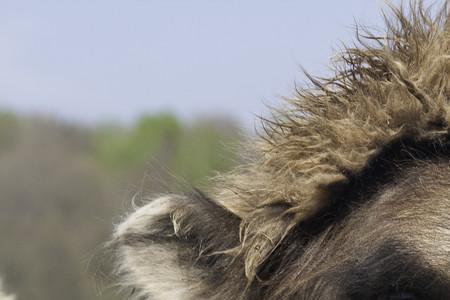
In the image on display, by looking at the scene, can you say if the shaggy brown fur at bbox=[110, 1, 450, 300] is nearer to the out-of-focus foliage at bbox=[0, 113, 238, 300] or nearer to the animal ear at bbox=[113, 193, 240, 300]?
the animal ear at bbox=[113, 193, 240, 300]

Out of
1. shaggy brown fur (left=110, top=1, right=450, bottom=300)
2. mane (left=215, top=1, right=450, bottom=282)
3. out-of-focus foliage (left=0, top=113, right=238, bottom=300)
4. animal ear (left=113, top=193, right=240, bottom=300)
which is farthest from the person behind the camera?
out-of-focus foliage (left=0, top=113, right=238, bottom=300)

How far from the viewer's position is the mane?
4.54 meters

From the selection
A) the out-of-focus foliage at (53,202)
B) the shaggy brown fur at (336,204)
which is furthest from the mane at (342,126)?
the out-of-focus foliage at (53,202)

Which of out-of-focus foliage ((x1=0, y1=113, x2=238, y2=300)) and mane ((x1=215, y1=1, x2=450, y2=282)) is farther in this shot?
out-of-focus foliage ((x1=0, y1=113, x2=238, y2=300))

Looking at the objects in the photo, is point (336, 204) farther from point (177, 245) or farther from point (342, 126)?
point (177, 245)

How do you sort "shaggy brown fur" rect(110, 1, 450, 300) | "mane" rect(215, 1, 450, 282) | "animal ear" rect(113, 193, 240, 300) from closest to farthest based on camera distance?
1. "shaggy brown fur" rect(110, 1, 450, 300)
2. "mane" rect(215, 1, 450, 282)
3. "animal ear" rect(113, 193, 240, 300)

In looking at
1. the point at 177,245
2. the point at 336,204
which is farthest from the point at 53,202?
the point at 336,204

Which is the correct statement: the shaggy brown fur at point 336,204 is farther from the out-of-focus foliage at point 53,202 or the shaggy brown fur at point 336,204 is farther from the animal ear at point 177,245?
the out-of-focus foliage at point 53,202

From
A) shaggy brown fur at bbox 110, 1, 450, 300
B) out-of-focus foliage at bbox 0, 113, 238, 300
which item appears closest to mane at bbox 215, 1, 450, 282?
shaggy brown fur at bbox 110, 1, 450, 300

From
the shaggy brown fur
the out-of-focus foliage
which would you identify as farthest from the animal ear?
the out-of-focus foliage

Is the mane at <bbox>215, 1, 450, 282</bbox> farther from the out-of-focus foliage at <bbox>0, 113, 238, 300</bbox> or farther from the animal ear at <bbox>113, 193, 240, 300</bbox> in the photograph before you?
the out-of-focus foliage at <bbox>0, 113, 238, 300</bbox>

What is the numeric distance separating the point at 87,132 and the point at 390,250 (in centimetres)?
7588

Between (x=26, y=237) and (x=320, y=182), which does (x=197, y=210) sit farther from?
(x=26, y=237)

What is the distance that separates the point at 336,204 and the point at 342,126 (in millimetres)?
Result: 404
